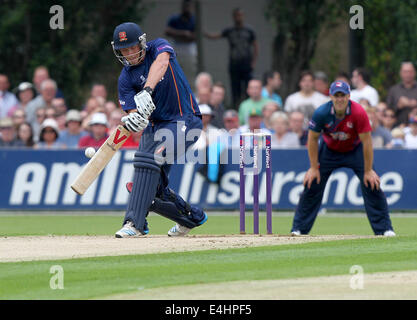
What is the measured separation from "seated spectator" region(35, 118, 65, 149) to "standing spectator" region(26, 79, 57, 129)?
1.64 m

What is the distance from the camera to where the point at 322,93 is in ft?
64.7

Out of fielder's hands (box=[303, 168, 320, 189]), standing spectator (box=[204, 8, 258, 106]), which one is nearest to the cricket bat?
fielder's hands (box=[303, 168, 320, 189])

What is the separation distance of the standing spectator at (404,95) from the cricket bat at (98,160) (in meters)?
9.40

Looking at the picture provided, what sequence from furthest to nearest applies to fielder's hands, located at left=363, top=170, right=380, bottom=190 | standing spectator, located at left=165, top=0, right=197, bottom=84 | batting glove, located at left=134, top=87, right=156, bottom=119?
1. standing spectator, located at left=165, top=0, right=197, bottom=84
2. fielder's hands, located at left=363, top=170, right=380, bottom=190
3. batting glove, located at left=134, top=87, right=156, bottom=119

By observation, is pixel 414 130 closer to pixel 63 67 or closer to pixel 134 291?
pixel 63 67

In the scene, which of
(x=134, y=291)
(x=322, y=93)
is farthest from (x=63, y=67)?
(x=134, y=291)

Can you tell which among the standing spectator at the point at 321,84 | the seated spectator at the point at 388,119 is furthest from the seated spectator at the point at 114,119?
the seated spectator at the point at 388,119

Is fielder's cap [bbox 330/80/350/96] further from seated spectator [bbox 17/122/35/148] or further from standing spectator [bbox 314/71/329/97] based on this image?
seated spectator [bbox 17/122/35/148]

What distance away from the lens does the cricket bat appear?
11.1 m

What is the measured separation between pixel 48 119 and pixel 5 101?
2.21 m

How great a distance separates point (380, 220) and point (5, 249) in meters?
4.91

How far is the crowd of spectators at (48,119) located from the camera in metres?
18.6

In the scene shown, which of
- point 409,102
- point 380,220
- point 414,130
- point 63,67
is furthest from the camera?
point 63,67

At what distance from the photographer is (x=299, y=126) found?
18.6 metres
